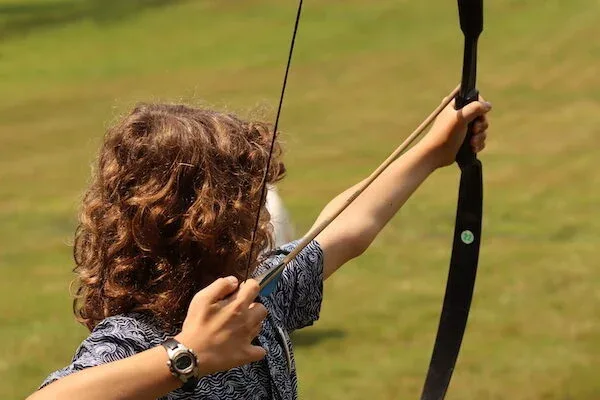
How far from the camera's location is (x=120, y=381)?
2027 mm

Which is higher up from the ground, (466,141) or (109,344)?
(466,141)

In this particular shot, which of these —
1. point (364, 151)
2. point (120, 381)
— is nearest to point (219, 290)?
point (120, 381)

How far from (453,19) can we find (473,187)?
55.1 feet

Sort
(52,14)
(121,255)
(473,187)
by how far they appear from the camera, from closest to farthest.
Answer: (121,255), (473,187), (52,14)

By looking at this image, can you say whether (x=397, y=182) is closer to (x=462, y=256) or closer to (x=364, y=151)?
(x=462, y=256)

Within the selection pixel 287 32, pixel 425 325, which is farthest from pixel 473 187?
pixel 287 32

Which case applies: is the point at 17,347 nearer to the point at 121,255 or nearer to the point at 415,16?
the point at 121,255

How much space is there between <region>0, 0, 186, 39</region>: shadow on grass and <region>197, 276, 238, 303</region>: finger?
1973 centimetres

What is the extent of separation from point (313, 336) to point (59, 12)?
17.0 meters

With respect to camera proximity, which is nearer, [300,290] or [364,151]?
[300,290]

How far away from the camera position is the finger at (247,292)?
81.1 inches

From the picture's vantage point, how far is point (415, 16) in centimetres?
1975

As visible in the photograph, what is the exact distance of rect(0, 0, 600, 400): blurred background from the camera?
677cm

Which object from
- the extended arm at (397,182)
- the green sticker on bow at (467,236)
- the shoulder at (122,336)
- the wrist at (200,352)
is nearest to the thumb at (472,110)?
the extended arm at (397,182)
